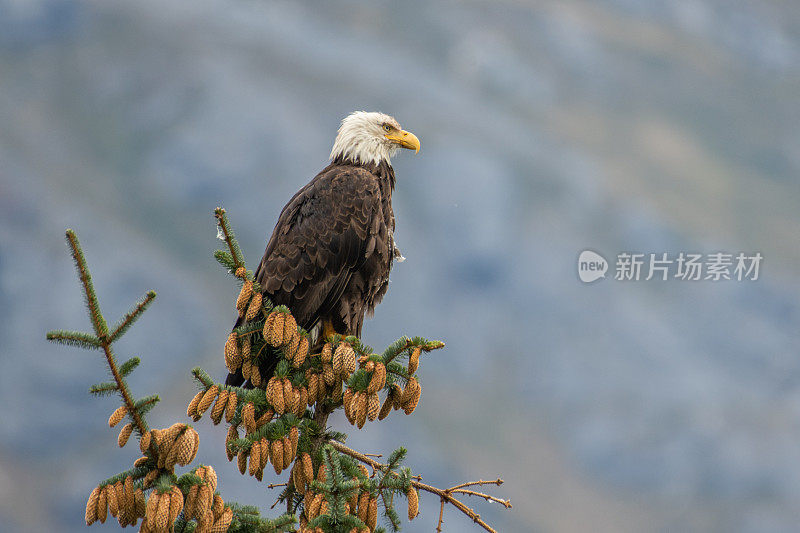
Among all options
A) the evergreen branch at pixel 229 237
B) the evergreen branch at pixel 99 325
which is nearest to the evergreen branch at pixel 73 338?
the evergreen branch at pixel 99 325

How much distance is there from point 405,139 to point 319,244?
1857 millimetres

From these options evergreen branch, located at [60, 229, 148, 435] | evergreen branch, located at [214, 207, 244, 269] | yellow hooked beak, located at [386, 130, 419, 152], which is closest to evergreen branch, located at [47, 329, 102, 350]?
evergreen branch, located at [60, 229, 148, 435]

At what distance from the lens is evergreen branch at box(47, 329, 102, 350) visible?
2992mm

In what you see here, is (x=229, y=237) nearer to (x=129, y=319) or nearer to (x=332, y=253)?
(x=129, y=319)

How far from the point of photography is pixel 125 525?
3207 mm

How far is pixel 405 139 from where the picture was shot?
768 cm

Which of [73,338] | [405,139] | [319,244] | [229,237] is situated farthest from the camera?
[405,139]

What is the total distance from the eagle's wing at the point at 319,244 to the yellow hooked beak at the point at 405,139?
1075mm

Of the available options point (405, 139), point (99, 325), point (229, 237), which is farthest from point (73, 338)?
point (405, 139)

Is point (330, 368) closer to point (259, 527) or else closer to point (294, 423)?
point (294, 423)

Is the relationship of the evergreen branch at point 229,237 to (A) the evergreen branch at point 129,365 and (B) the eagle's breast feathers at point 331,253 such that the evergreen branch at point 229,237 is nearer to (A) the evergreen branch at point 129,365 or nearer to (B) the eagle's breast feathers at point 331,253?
(A) the evergreen branch at point 129,365

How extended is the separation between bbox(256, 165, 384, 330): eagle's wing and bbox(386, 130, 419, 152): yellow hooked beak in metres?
1.07

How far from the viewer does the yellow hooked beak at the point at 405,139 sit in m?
7.67

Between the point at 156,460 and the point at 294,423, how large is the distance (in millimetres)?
1216
